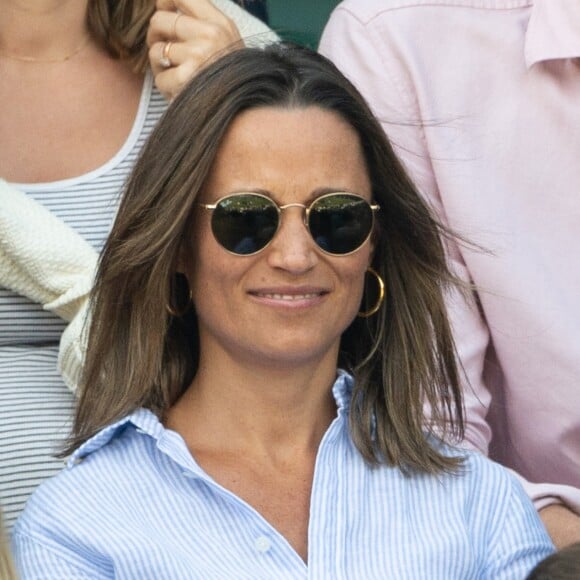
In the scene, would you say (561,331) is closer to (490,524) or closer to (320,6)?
(490,524)

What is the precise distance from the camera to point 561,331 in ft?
11.5

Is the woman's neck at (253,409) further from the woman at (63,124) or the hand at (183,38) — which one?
the hand at (183,38)

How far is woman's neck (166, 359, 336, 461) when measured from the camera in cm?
291

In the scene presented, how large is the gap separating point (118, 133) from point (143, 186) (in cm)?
78

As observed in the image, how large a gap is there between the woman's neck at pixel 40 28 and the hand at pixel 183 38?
220 mm

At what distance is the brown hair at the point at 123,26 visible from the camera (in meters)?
3.76

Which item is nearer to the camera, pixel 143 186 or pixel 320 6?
pixel 143 186

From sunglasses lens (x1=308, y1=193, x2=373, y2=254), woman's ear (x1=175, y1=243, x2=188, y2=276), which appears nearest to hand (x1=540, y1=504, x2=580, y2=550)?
sunglasses lens (x1=308, y1=193, x2=373, y2=254)

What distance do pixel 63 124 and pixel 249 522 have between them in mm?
1215

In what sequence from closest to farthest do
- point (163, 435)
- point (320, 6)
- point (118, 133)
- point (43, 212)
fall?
1. point (163, 435)
2. point (43, 212)
3. point (118, 133)
4. point (320, 6)

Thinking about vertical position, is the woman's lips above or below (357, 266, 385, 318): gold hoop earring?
above

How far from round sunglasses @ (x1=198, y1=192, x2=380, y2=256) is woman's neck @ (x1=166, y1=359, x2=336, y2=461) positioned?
231mm

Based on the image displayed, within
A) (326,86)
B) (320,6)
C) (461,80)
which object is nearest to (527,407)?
(461,80)

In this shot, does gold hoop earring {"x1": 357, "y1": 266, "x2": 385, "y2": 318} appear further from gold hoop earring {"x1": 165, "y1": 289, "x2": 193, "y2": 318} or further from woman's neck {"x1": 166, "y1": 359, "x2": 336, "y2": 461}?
gold hoop earring {"x1": 165, "y1": 289, "x2": 193, "y2": 318}
